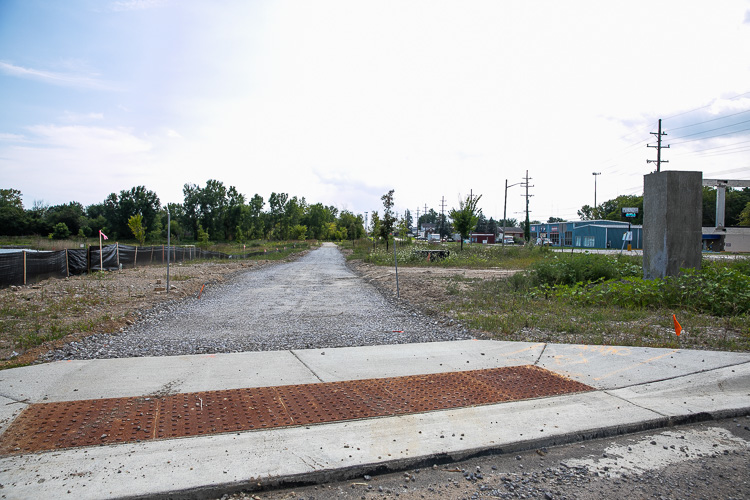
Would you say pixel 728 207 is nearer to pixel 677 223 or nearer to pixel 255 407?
pixel 677 223

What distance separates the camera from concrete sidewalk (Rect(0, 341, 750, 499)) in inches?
126

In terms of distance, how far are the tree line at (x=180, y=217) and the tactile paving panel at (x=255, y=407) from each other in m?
66.4

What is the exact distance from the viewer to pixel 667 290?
10.2 metres

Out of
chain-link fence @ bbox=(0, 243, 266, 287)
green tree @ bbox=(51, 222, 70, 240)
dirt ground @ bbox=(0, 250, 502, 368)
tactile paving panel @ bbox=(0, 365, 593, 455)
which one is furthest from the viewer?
green tree @ bbox=(51, 222, 70, 240)

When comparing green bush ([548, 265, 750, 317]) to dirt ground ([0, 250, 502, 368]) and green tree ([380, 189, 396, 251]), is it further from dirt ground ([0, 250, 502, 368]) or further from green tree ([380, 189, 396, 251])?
green tree ([380, 189, 396, 251])

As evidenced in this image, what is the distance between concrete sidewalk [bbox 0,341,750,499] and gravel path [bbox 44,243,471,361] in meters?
0.73

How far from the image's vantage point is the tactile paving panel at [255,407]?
3766 millimetres

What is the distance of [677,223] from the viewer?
11.2 metres

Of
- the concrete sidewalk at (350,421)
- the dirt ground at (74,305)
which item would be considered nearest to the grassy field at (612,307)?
the concrete sidewalk at (350,421)

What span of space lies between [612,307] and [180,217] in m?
96.2

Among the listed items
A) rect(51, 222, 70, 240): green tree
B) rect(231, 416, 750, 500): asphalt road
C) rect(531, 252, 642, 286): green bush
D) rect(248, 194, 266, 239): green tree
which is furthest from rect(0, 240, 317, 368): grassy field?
rect(248, 194, 266, 239): green tree

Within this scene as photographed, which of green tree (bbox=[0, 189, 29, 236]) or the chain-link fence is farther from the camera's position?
green tree (bbox=[0, 189, 29, 236])

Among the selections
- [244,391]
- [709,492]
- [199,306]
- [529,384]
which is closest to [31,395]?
[244,391]

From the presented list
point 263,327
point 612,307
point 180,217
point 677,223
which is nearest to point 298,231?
point 180,217
